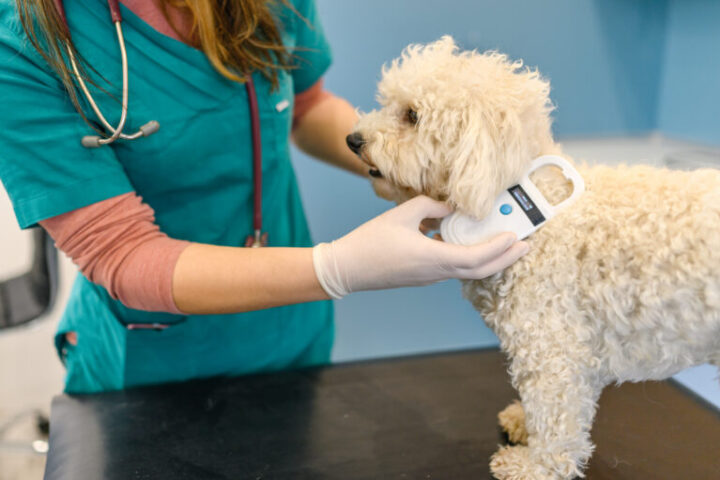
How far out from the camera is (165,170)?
924 millimetres

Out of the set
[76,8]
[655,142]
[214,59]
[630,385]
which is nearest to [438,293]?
[655,142]

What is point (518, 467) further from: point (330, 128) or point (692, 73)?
point (692, 73)

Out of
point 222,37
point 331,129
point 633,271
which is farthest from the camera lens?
point 331,129

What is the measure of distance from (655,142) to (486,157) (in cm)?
185

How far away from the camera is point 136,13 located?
2.89ft

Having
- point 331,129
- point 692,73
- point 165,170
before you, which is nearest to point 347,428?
A: point 165,170

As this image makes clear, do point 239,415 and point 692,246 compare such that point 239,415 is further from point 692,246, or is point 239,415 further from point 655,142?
point 655,142

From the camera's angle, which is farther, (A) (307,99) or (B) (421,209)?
(A) (307,99)

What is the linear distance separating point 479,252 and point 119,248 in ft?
1.66

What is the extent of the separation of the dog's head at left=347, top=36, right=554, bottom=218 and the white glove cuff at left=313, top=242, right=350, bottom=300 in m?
0.14

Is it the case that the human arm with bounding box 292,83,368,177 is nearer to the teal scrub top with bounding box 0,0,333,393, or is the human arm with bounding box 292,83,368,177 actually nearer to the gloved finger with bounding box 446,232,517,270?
the teal scrub top with bounding box 0,0,333,393

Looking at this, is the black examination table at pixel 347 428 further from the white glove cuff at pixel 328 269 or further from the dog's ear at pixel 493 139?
the dog's ear at pixel 493 139

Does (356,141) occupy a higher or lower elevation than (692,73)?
lower

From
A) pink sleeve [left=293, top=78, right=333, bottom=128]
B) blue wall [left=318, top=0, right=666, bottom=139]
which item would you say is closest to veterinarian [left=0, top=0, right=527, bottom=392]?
pink sleeve [left=293, top=78, right=333, bottom=128]
